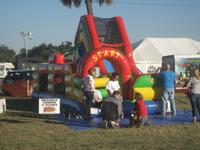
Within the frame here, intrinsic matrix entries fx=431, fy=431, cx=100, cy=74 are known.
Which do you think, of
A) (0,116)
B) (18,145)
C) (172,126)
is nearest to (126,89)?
(172,126)

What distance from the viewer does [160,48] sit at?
1358 inches

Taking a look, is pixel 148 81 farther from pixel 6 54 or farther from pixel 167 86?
pixel 6 54

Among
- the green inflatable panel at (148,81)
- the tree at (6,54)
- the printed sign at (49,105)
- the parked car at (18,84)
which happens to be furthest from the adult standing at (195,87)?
the tree at (6,54)

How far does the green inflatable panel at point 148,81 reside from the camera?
14078 mm

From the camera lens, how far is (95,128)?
1130cm

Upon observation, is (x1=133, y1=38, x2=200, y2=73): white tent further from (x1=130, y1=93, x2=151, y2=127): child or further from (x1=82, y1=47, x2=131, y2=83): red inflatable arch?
(x1=130, y1=93, x2=151, y2=127): child

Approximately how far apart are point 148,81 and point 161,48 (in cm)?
2084

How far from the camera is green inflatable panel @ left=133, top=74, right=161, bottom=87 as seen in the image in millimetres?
14078

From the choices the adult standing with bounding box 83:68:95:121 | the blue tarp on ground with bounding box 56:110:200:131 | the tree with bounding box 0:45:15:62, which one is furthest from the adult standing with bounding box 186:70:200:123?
the tree with bounding box 0:45:15:62

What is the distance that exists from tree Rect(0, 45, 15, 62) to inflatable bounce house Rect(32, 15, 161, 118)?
65099 millimetres

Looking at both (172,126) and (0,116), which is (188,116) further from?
(0,116)

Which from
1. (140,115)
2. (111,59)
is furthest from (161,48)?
(140,115)

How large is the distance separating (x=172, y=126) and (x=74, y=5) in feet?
61.9

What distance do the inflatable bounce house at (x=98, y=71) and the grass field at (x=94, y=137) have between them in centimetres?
233
